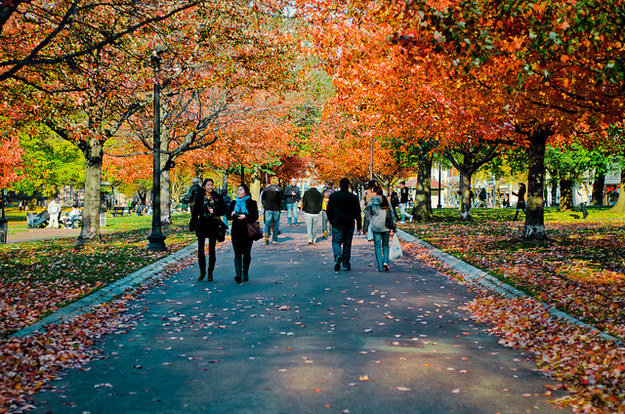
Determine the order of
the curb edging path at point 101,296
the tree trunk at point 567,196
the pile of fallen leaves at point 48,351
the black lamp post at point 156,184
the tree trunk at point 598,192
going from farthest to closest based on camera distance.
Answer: the tree trunk at point 598,192 < the tree trunk at point 567,196 < the black lamp post at point 156,184 < the curb edging path at point 101,296 < the pile of fallen leaves at point 48,351

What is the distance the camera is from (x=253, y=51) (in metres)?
19.6

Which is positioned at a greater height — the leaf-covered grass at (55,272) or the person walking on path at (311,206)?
the person walking on path at (311,206)

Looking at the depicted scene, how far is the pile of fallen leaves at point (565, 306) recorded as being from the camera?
5.24 meters

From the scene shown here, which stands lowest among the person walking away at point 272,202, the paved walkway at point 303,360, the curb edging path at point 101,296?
the paved walkway at point 303,360

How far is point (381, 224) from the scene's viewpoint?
42.6ft

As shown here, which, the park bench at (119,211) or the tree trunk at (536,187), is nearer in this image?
the tree trunk at (536,187)

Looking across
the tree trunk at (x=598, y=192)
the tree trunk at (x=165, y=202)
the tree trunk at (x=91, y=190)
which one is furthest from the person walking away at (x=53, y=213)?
the tree trunk at (x=598, y=192)

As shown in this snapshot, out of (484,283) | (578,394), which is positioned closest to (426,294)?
(484,283)

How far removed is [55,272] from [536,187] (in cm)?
1284

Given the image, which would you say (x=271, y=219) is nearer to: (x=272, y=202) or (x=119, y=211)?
(x=272, y=202)

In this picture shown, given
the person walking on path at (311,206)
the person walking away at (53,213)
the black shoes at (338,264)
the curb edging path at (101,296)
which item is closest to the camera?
the curb edging path at (101,296)

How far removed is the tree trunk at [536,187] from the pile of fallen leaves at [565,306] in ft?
1.60

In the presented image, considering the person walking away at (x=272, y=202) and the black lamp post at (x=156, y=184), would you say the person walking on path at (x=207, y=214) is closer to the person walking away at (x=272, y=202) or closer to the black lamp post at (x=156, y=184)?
the black lamp post at (x=156, y=184)

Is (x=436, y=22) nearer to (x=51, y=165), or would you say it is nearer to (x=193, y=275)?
(x=193, y=275)
